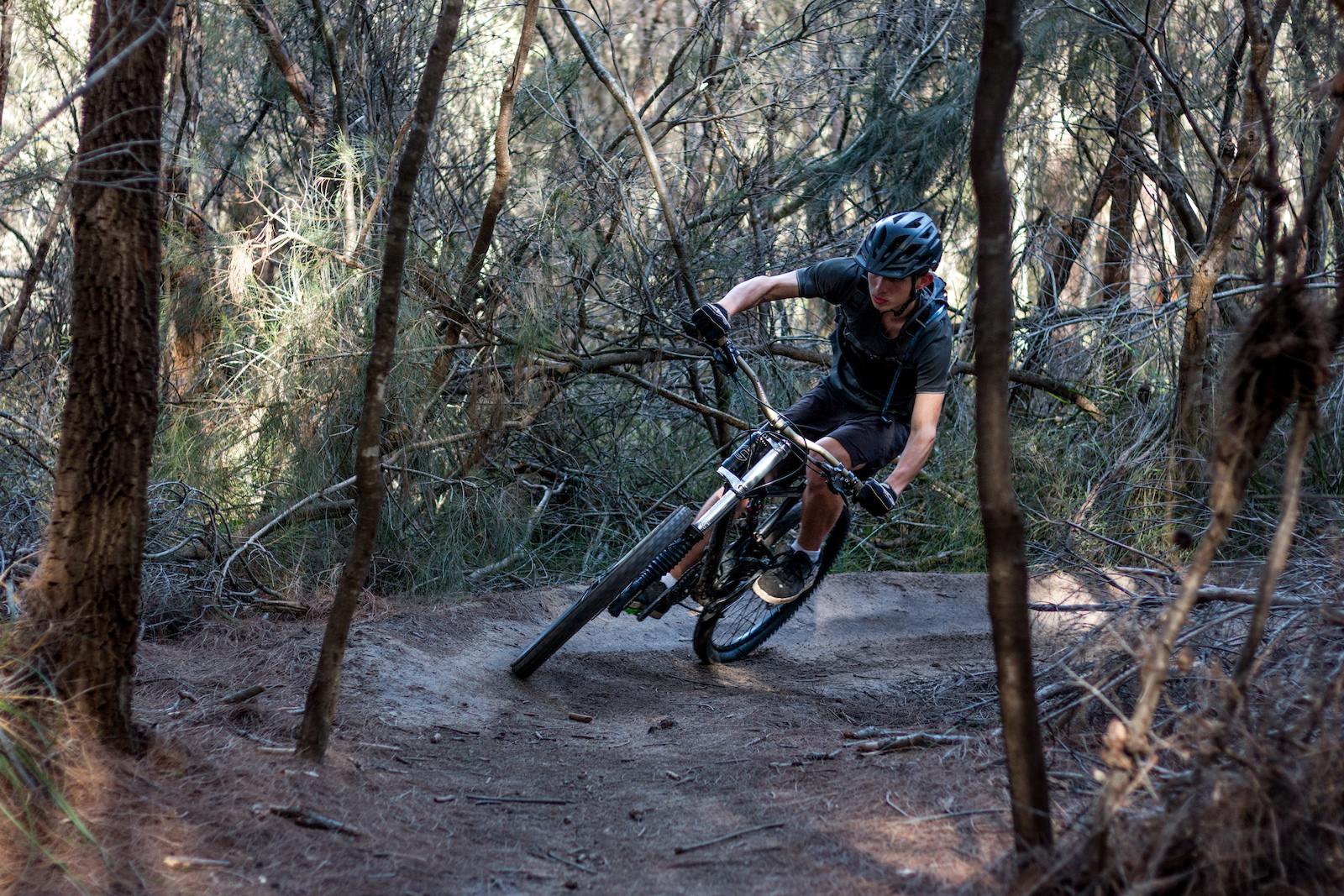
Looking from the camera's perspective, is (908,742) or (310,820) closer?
(310,820)

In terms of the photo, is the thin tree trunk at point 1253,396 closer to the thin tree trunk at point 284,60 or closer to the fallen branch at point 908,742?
the fallen branch at point 908,742

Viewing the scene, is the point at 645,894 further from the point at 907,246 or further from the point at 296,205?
the point at 296,205

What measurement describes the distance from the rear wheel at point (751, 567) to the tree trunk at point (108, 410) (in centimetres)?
244

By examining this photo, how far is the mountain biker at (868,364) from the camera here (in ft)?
13.3

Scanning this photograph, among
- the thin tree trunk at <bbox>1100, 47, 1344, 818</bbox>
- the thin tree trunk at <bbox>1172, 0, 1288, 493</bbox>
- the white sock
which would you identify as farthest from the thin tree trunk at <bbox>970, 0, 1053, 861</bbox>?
the thin tree trunk at <bbox>1172, 0, 1288, 493</bbox>

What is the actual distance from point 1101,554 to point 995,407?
13.7 ft

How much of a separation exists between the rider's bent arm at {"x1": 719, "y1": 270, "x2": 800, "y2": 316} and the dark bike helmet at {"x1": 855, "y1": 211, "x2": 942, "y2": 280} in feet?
1.55

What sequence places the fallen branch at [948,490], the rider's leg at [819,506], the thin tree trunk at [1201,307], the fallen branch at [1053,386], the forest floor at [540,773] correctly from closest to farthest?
the forest floor at [540,773], the rider's leg at [819,506], the thin tree trunk at [1201,307], the fallen branch at [1053,386], the fallen branch at [948,490]

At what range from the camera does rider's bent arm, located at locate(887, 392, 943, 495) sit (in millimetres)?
3992

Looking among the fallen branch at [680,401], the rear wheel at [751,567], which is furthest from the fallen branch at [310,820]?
the fallen branch at [680,401]

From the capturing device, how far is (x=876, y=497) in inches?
144

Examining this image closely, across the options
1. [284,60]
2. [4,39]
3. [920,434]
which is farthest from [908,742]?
[284,60]

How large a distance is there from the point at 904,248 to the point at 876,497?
1070mm

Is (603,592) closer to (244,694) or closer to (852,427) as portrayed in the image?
(852,427)
